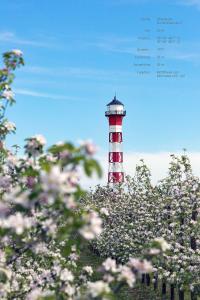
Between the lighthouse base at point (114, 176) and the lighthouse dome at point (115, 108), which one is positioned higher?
the lighthouse dome at point (115, 108)

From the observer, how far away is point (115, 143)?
92750 millimetres

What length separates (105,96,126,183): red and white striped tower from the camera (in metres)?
92.2

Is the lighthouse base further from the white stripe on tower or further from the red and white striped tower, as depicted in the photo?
the white stripe on tower

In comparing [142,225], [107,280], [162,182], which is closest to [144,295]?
[142,225]

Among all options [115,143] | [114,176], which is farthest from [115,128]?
[114,176]

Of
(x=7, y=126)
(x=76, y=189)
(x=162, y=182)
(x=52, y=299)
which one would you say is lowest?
(x=52, y=299)

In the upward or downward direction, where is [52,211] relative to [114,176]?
downward

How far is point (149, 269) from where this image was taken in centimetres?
815

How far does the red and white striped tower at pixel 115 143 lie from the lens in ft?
302

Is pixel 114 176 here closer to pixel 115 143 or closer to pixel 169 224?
pixel 115 143

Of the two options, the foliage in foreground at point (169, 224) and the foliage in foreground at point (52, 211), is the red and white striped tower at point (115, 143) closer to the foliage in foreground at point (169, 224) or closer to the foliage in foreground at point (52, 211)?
the foliage in foreground at point (169, 224)

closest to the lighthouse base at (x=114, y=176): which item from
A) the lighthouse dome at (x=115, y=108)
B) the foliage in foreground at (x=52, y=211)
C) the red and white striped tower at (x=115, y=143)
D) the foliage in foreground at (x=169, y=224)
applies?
the red and white striped tower at (x=115, y=143)

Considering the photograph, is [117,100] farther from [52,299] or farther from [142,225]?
[52,299]

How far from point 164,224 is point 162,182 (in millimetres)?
2867
